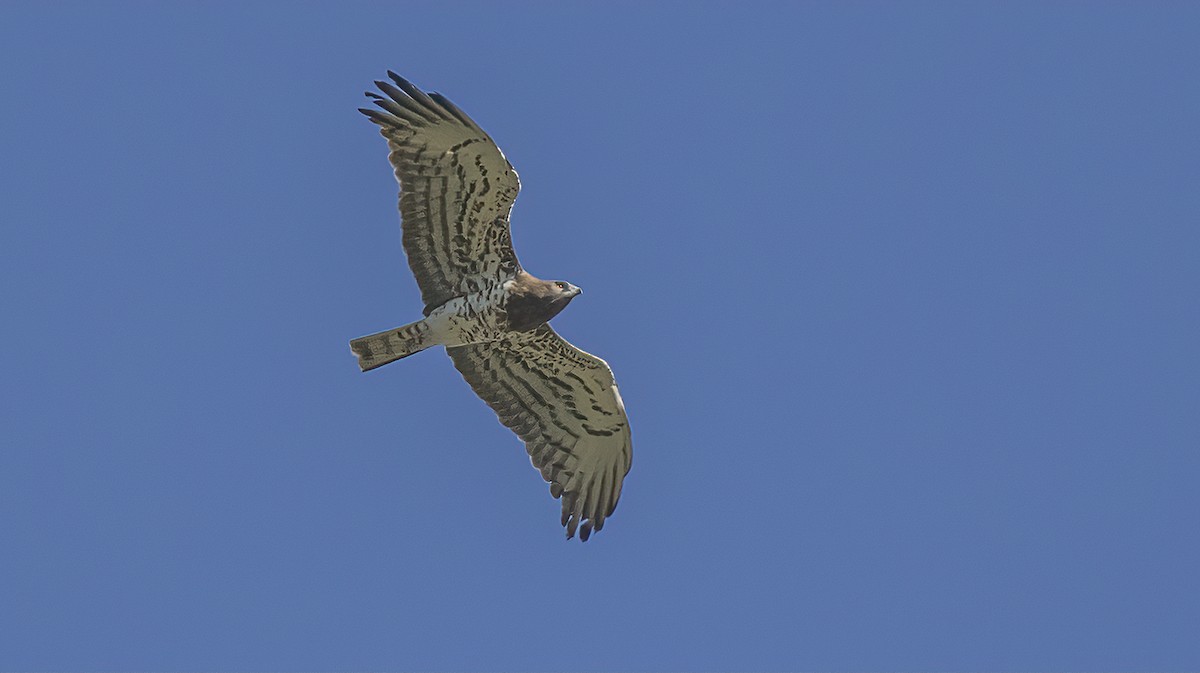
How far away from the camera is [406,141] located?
19.1 m

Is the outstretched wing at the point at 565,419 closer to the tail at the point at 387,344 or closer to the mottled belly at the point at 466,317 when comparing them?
the mottled belly at the point at 466,317

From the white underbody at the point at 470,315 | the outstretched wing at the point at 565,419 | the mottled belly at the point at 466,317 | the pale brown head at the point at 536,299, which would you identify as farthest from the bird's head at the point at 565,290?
the outstretched wing at the point at 565,419

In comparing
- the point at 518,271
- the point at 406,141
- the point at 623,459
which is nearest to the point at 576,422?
the point at 623,459

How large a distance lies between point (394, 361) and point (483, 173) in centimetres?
226

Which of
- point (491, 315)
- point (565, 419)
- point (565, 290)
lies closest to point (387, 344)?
point (491, 315)

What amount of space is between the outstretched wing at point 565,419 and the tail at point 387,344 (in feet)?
3.23

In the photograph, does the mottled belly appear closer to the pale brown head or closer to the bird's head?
the pale brown head

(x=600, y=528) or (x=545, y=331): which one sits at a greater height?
(x=545, y=331)

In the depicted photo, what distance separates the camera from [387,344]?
19.6 meters

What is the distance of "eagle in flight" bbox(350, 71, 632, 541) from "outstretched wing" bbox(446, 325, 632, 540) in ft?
0.04

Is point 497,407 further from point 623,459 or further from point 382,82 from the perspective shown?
point 382,82

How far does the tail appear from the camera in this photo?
19.6m

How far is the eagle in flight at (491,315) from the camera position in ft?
62.6

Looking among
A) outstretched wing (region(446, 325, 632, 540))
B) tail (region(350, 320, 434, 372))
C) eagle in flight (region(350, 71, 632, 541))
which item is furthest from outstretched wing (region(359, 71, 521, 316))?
outstretched wing (region(446, 325, 632, 540))
